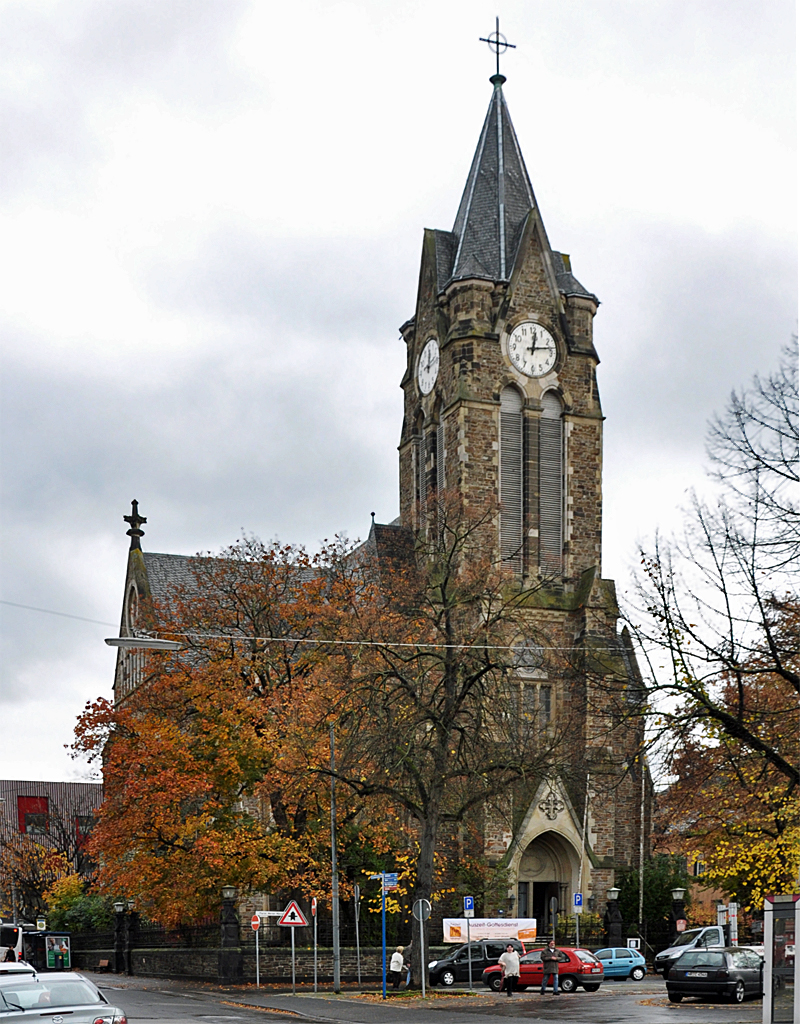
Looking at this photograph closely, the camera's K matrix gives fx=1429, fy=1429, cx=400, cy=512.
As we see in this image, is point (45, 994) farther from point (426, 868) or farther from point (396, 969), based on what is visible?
point (396, 969)

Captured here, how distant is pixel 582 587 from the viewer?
2082 inches

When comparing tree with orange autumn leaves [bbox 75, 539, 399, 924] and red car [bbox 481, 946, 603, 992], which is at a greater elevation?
tree with orange autumn leaves [bbox 75, 539, 399, 924]

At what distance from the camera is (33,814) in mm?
83938

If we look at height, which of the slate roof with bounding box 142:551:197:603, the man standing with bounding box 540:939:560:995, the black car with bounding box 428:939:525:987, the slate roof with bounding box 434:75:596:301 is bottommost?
the black car with bounding box 428:939:525:987

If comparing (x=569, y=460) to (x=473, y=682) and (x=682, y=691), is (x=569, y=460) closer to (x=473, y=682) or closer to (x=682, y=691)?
(x=473, y=682)

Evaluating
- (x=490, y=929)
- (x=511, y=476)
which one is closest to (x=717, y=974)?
(x=490, y=929)

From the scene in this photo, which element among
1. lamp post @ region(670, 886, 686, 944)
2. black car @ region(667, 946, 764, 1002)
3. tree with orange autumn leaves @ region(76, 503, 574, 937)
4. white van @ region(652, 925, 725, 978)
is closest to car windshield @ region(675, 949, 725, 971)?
black car @ region(667, 946, 764, 1002)

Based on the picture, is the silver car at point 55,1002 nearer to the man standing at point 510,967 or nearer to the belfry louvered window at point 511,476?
the man standing at point 510,967

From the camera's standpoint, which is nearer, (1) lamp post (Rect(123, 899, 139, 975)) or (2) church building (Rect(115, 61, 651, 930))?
(1) lamp post (Rect(123, 899, 139, 975))

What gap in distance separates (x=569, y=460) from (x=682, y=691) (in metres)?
33.2

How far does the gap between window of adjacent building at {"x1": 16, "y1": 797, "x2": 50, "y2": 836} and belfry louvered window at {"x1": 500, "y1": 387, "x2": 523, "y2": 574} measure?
111 ft

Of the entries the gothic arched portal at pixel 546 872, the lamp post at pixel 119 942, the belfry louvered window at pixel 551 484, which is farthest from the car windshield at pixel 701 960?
the belfry louvered window at pixel 551 484

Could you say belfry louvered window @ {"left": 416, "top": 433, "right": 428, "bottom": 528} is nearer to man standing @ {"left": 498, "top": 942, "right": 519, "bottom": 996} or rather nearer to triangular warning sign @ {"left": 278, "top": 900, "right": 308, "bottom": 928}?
triangular warning sign @ {"left": 278, "top": 900, "right": 308, "bottom": 928}

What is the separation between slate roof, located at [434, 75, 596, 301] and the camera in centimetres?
5584
